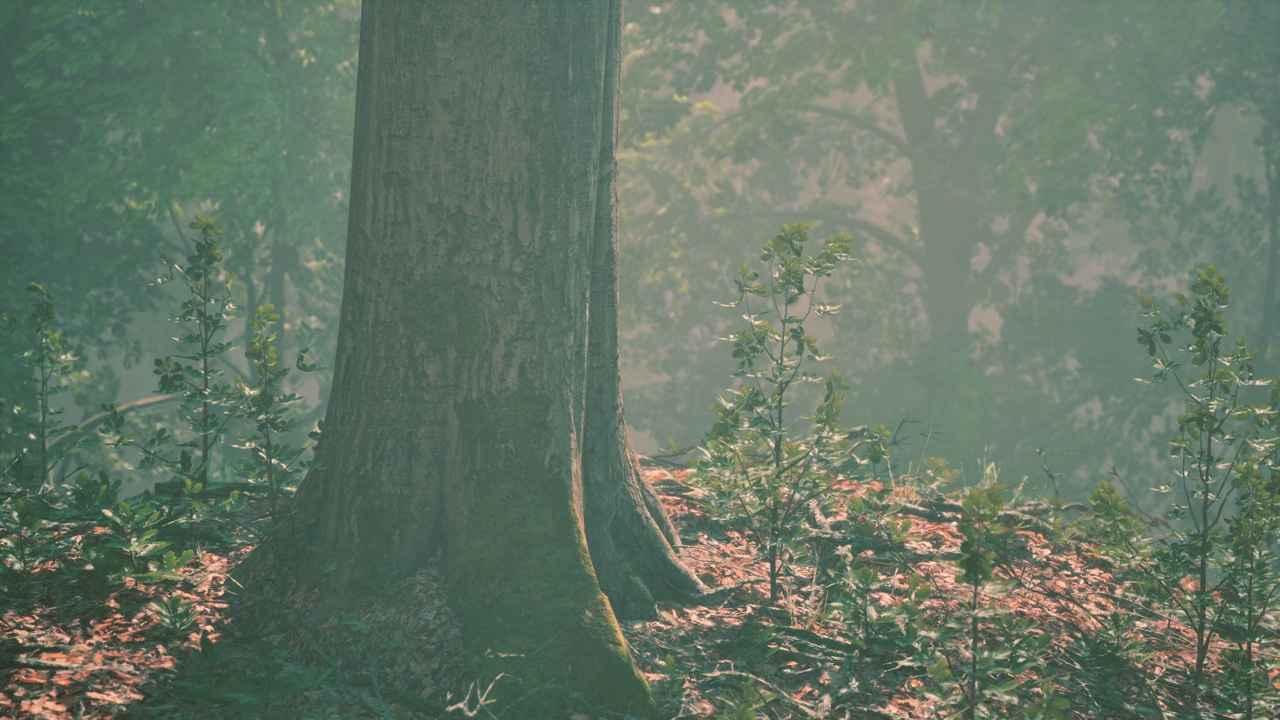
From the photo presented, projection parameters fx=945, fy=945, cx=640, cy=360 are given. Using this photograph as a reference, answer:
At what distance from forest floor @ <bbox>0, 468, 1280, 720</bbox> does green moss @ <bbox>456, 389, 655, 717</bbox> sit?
0.13 metres

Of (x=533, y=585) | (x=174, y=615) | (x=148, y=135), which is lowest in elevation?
(x=174, y=615)

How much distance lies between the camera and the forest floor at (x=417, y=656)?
3129 mm

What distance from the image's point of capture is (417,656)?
357 cm

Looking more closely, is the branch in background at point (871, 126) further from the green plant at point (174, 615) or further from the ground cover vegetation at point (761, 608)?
the green plant at point (174, 615)

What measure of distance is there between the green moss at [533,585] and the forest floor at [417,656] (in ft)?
0.43

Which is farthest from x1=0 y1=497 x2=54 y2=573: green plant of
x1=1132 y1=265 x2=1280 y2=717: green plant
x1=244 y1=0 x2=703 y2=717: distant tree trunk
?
x1=1132 y1=265 x2=1280 y2=717: green plant

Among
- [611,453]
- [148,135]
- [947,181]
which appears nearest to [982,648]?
[611,453]

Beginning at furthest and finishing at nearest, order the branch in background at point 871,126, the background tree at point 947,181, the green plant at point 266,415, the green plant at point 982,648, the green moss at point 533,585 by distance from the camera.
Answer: the branch in background at point 871,126, the background tree at point 947,181, the green plant at point 266,415, the green moss at point 533,585, the green plant at point 982,648

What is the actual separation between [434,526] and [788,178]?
16905mm

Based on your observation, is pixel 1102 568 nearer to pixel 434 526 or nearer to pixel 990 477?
pixel 990 477

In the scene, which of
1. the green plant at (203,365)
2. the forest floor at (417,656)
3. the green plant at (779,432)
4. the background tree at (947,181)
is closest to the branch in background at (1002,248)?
the background tree at (947,181)

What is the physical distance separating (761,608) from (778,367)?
104cm

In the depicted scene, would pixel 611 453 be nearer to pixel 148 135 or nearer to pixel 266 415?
pixel 266 415

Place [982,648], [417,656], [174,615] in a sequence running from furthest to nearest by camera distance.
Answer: [417,656] < [174,615] < [982,648]
